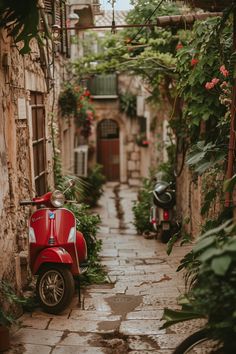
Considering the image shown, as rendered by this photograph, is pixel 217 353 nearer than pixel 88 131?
Yes

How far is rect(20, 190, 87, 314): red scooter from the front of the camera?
554 centimetres

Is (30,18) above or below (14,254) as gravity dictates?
above

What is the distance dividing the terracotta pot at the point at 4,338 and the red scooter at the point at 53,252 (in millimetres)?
1058

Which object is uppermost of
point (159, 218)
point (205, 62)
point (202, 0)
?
point (202, 0)

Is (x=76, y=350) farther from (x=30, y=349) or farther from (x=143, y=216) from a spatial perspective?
(x=143, y=216)

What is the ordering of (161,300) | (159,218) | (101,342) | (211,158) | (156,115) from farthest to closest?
(156,115)
(159,218)
(161,300)
(211,158)
(101,342)

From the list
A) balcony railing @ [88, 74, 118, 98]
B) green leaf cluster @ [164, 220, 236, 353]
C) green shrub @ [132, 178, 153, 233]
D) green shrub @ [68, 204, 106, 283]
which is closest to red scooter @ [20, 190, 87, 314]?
green shrub @ [68, 204, 106, 283]

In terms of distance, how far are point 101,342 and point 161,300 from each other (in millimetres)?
1388

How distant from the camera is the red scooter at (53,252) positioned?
5.54 meters

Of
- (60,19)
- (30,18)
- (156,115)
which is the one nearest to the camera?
(30,18)

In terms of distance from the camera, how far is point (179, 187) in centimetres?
1063

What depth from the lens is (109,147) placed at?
22344 millimetres

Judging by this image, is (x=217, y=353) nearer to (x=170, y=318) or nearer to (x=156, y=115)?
(x=170, y=318)

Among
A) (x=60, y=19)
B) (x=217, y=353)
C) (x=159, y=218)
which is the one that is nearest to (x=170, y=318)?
(x=217, y=353)
